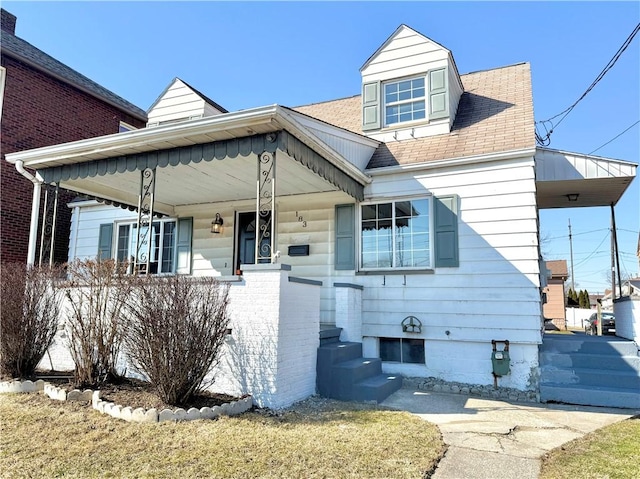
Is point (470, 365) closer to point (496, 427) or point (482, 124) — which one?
point (496, 427)

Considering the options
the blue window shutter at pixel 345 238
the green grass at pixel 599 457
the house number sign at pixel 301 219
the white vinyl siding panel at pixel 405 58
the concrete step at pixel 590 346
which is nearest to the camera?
the green grass at pixel 599 457

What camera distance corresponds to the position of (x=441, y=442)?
4051 mm

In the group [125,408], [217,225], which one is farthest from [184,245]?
[125,408]

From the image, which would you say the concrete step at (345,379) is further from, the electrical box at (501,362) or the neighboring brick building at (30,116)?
the neighboring brick building at (30,116)

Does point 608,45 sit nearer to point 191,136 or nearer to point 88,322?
point 191,136

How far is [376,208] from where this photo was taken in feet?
25.5

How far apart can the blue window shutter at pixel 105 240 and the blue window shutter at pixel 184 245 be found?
2102 mm

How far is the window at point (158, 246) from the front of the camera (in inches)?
380

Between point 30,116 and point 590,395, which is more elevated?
point 30,116

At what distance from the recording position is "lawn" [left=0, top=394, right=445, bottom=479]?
10.4 feet

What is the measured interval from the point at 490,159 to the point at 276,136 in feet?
12.1

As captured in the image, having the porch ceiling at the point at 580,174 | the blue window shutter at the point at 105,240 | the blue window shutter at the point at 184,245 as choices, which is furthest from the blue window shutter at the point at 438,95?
the blue window shutter at the point at 105,240

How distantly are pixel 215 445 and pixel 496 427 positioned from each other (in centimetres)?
309

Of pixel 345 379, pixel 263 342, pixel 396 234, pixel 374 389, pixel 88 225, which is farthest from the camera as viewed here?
pixel 88 225
